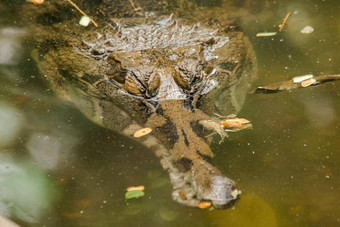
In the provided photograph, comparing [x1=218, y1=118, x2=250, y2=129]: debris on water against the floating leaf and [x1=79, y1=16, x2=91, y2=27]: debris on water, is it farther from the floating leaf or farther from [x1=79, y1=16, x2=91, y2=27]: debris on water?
[x1=79, y1=16, x2=91, y2=27]: debris on water

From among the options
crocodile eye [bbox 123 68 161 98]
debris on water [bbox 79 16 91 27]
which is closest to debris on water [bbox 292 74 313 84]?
crocodile eye [bbox 123 68 161 98]

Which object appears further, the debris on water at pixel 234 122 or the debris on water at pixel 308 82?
the debris on water at pixel 308 82

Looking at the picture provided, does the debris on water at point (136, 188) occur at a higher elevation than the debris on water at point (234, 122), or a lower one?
higher

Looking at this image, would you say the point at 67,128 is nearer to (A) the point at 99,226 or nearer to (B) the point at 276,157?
(A) the point at 99,226

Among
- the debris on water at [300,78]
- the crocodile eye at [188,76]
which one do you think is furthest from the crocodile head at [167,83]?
the debris on water at [300,78]

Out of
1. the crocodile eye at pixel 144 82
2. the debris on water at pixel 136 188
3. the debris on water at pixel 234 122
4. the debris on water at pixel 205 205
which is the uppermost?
the crocodile eye at pixel 144 82

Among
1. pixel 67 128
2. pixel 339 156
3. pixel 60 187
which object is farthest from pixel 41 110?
pixel 339 156

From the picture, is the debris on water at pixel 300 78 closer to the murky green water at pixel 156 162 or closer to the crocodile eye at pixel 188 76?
the murky green water at pixel 156 162
